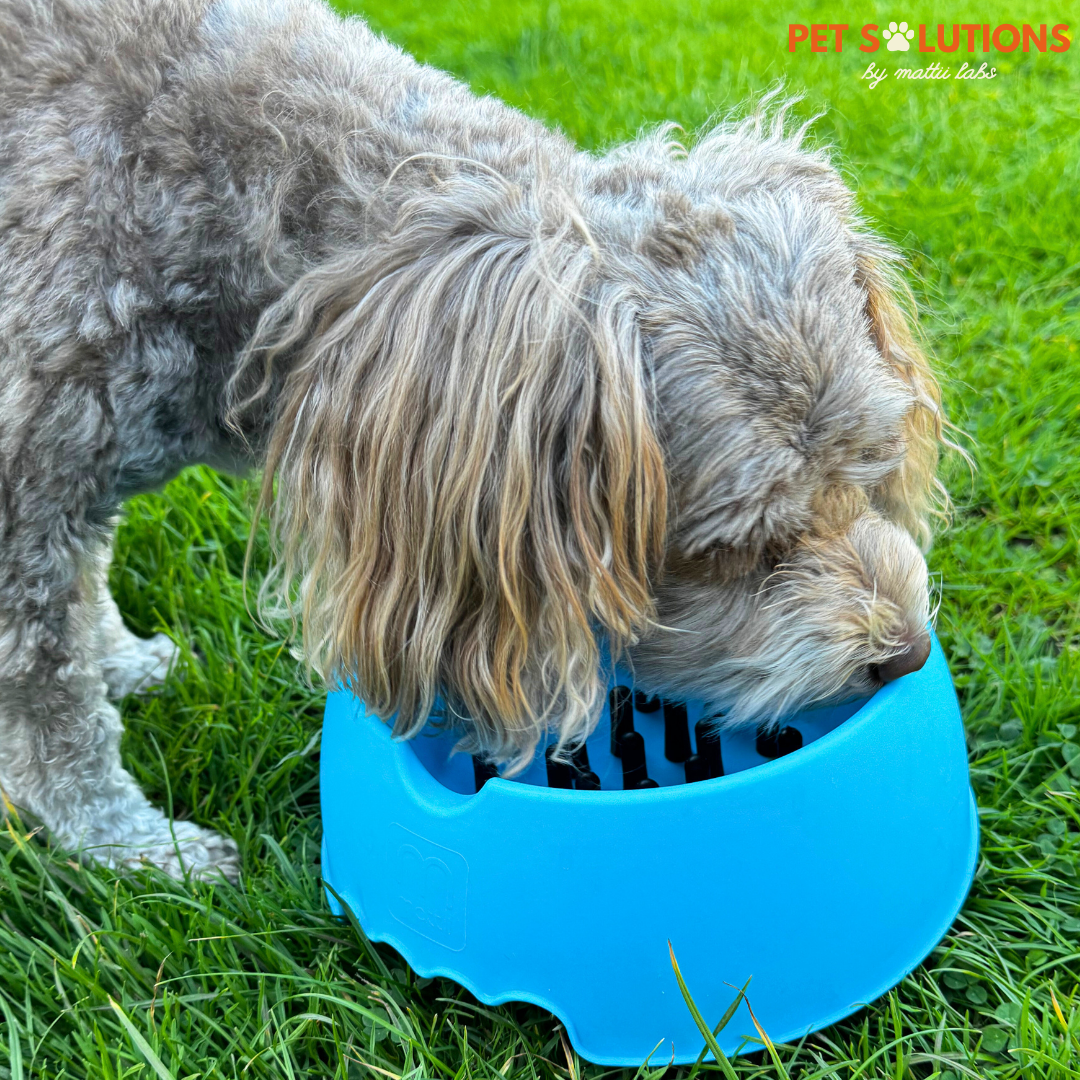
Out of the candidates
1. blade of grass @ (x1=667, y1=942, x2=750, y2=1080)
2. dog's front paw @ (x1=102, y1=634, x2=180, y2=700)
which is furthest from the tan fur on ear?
dog's front paw @ (x1=102, y1=634, x2=180, y2=700)

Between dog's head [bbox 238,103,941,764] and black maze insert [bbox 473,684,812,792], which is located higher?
dog's head [bbox 238,103,941,764]

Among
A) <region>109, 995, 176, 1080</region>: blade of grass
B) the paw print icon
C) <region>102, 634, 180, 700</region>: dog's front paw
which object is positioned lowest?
<region>102, 634, 180, 700</region>: dog's front paw

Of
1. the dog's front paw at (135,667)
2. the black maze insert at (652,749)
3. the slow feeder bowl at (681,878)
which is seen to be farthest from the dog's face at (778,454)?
the dog's front paw at (135,667)

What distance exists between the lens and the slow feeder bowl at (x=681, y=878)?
222 centimetres

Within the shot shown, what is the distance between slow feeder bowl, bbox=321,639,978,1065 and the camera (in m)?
2.22

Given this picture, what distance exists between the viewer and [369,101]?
243 cm

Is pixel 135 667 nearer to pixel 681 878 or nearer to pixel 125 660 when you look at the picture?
pixel 125 660

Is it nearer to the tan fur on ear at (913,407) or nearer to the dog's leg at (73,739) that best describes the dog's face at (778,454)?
the tan fur on ear at (913,407)

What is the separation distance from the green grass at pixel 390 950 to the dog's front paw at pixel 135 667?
0.22 feet

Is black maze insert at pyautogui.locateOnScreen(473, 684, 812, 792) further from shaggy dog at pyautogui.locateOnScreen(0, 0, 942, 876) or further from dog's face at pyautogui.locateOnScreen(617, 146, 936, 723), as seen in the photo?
dog's face at pyautogui.locateOnScreen(617, 146, 936, 723)

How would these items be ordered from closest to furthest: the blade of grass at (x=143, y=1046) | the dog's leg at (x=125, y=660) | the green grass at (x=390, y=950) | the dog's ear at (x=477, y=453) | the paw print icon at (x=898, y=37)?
the dog's ear at (x=477, y=453)
the blade of grass at (x=143, y=1046)
the green grass at (x=390, y=950)
the dog's leg at (x=125, y=660)
the paw print icon at (x=898, y=37)

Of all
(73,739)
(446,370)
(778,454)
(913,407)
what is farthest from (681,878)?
(73,739)

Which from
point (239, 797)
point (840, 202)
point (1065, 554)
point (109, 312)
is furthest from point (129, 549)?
point (1065, 554)

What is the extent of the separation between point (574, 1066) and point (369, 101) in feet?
6.82
